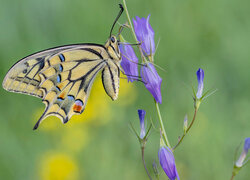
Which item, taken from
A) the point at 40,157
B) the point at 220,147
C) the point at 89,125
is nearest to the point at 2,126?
the point at 40,157

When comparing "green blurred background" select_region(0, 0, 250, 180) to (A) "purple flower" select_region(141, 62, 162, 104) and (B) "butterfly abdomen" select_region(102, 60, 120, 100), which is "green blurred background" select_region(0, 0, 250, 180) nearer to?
(B) "butterfly abdomen" select_region(102, 60, 120, 100)

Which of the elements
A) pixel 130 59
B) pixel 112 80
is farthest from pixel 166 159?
pixel 112 80

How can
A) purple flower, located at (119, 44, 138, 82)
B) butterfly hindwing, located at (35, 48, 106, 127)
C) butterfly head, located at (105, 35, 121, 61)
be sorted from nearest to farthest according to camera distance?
1. purple flower, located at (119, 44, 138, 82)
2. butterfly head, located at (105, 35, 121, 61)
3. butterfly hindwing, located at (35, 48, 106, 127)

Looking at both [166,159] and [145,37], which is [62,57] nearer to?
[145,37]

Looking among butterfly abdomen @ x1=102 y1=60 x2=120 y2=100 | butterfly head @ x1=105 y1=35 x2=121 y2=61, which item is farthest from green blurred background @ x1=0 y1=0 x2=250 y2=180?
butterfly head @ x1=105 y1=35 x2=121 y2=61

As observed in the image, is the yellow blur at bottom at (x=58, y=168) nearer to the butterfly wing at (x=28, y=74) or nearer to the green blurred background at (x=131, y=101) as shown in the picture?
the green blurred background at (x=131, y=101)

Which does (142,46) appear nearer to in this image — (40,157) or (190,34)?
(40,157)

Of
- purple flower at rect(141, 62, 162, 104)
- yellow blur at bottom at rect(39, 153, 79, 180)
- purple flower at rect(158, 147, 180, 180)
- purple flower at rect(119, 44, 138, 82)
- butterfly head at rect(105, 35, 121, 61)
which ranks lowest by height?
yellow blur at bottom at rect(39, 153, 79, 180)
